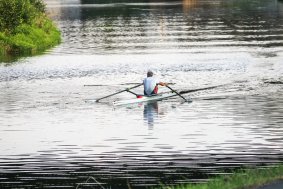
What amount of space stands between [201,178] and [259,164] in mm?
2494

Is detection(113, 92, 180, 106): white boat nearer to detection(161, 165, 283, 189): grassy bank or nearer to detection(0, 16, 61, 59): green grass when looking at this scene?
detection(161, 165, 283, 189): grassy bank

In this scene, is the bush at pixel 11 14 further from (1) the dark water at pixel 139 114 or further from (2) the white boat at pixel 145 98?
(2) the white boat at pixel 145 98

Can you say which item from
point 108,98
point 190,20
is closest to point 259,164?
point 108,98

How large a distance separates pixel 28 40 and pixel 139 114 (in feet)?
131

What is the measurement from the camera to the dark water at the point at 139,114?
2795 centimetres

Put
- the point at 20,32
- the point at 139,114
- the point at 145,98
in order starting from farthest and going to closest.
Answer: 1. the point at 20,32
2. the point at 145,98
3. the point at 139,114

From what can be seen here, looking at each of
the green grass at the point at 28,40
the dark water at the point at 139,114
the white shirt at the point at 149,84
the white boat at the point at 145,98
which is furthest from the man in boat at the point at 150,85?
the green grass at the point at 28,40

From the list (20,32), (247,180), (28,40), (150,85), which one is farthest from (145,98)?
(20,32)

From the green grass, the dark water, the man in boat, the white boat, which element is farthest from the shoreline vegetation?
the man in boat

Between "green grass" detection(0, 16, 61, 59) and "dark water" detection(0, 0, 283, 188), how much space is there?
1710 millimetres

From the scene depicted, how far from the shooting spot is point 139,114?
4188cm

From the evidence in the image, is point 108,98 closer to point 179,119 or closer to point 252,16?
point 179,119

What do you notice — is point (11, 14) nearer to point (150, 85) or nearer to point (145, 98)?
point (150, 85)

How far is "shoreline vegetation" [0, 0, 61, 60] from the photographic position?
77.0 m
